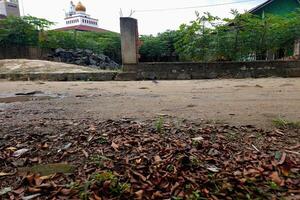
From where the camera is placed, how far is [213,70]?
7258 millimetres

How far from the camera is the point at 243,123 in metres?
2.16

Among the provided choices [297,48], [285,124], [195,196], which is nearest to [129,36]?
[297,48]

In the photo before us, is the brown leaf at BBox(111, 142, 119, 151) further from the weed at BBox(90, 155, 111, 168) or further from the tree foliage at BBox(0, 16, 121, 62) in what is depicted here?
the tree foliage at BBox(0, 16, 121, 62)

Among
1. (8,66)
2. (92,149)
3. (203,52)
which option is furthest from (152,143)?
(8,66)

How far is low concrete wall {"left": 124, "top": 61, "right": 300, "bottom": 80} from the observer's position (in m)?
7.02

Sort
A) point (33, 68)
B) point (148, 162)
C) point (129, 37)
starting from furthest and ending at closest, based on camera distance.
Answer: point (33, 68), point (129, 37), point (148, 162)

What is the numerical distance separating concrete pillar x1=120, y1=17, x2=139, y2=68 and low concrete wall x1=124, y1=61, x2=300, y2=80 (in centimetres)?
30

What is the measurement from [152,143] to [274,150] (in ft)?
2.37

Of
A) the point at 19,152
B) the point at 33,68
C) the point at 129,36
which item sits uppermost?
the point at 129,36

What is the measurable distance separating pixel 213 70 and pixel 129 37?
2.20 metres

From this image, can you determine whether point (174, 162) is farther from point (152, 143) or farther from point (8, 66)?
point (8, 66)

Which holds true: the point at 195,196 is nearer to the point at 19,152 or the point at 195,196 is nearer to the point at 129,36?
the point at 19,152

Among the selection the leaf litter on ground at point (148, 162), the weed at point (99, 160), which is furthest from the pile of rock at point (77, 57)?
the weed at point (99, 160)

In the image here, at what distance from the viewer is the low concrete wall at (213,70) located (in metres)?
7.02
